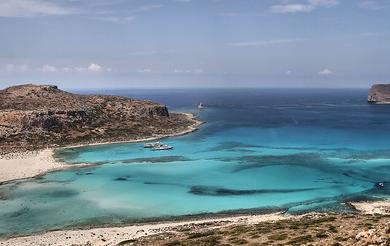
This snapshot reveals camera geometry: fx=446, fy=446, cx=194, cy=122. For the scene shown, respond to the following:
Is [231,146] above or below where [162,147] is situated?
below

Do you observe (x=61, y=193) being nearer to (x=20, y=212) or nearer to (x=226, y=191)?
(x=20, y=212)

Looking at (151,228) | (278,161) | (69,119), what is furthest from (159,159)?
(151,228)

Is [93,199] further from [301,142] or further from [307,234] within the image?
[301,142]

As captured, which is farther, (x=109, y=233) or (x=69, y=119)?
(x=69, y=119)

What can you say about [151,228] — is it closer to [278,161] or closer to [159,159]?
[159,159]

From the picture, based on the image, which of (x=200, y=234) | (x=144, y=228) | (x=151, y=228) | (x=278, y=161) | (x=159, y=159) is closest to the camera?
(x=200, y=234)

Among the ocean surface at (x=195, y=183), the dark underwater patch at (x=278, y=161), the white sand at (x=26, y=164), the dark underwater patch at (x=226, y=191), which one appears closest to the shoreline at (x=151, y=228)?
the ocean surface at (x=195, y=183)

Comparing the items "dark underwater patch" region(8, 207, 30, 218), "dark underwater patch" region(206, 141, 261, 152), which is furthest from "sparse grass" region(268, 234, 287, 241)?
"dark underwater patch" region(206, 141, 261, 152)

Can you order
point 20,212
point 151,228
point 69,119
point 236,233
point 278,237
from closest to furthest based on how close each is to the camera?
point 278,237, point 236,233, point 151,228, point 20,212, point 69,119

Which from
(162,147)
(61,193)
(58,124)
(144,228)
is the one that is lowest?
(144,228)
